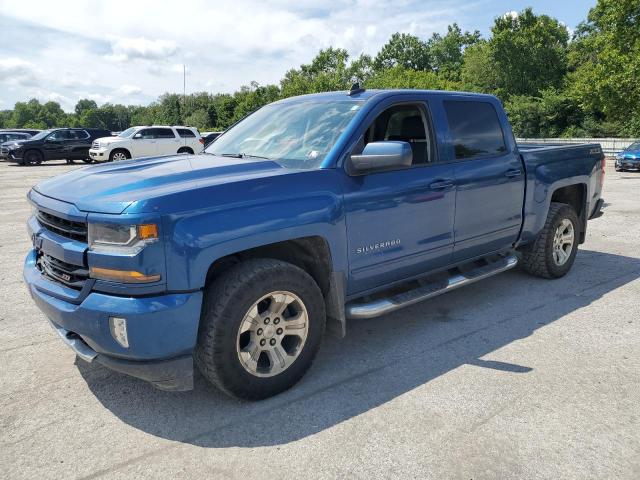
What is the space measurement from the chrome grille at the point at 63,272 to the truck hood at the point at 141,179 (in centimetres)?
36

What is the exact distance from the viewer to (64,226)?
297 cm

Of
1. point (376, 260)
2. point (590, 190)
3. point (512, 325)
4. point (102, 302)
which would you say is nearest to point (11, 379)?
point (102, 302)

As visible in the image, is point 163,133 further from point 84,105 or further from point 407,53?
point 84,105

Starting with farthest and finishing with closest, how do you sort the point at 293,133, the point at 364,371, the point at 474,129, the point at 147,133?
1. the point at 147,133
2. the point at 474,129
3. the point at 293,133
4. the point at 364,371

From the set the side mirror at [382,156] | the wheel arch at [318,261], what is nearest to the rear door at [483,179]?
the side mirror at [382,156]

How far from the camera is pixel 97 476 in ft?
8.18

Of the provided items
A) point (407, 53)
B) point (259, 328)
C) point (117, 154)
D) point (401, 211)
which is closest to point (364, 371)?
point (259, 328)

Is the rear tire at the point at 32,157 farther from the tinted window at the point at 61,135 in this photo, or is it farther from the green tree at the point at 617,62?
the green tree at the point at 617,62

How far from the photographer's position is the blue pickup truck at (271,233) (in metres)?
2.68

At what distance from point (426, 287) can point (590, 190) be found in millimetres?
2993

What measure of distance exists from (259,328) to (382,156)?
1.32 meters

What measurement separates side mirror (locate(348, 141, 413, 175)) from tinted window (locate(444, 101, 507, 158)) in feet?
3.58

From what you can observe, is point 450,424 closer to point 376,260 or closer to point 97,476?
point 376,260

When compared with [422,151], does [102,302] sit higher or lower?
lower
